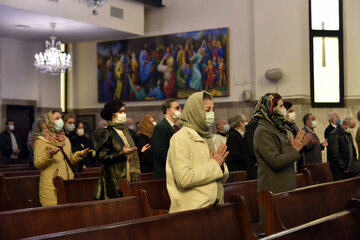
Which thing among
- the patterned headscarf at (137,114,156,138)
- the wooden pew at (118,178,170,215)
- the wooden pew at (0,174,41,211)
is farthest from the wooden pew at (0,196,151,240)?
the patterned headscarf at (137,114,156,138)

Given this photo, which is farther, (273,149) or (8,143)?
(8,143)

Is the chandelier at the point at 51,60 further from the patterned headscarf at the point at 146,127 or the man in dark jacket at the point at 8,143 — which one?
the patterned headscarf at the point at 146,127

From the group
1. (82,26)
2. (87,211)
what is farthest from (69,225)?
(82,26)

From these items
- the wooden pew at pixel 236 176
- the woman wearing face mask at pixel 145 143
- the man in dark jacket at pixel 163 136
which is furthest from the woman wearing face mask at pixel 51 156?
the wooden pew at pixel 236 176

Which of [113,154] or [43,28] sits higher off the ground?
[43,28]

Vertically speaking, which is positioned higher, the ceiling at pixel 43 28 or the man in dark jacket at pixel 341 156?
the ceiling at pixel 43 28

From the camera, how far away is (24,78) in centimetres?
1919

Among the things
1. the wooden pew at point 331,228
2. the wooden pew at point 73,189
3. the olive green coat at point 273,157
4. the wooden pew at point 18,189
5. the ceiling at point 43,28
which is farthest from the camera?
the ceiling at point 43,28

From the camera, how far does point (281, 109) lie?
5.57 metres

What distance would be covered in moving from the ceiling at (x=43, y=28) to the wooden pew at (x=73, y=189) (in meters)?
8.44

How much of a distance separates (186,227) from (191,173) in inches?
17.4

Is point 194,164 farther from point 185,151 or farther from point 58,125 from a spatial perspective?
point 58,125

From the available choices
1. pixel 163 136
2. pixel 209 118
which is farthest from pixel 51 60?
pixel 209 118

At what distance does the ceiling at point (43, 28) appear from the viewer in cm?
1568
